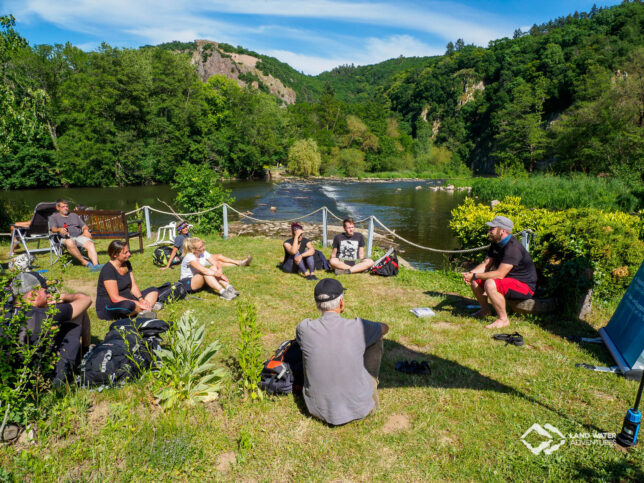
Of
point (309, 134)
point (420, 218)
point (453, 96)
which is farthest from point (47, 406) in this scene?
point (453, 96)

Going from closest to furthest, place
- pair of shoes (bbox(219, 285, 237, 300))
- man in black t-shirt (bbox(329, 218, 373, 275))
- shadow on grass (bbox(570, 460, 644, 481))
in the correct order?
shadow on grass (bbox(570, 460, 644, 481)) → pair of shoes (bbox(219, 285, 237, 300)) → man in black t-shirt (bbox(329, 218, 373, 275))

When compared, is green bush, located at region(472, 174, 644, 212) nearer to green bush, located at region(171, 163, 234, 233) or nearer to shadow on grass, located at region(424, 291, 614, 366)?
shadow on grass, located at region(424, 291, 614, 366)

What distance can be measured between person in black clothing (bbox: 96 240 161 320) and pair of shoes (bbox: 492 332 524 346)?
15.0 feet

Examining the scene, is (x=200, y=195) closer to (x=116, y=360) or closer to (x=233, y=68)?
(x=116, y=360)

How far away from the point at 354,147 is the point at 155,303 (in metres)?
71.3

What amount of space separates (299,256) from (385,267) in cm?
179

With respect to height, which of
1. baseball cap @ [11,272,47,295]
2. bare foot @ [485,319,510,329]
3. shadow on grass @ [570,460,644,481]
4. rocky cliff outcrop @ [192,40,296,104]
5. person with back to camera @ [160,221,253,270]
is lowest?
Answer: person with back to camera @ [160,221,253,270]

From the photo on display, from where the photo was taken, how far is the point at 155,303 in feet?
18.3

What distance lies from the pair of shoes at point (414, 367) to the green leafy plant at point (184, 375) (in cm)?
185

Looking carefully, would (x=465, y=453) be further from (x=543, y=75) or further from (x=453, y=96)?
(x=453, y=96)

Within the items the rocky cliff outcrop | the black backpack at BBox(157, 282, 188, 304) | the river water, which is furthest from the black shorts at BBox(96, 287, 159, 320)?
the rocky cliff outcrop

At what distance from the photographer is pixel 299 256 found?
24.4 feet

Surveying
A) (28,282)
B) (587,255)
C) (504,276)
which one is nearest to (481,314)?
(504,276)

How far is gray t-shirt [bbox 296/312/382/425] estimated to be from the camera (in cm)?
283
